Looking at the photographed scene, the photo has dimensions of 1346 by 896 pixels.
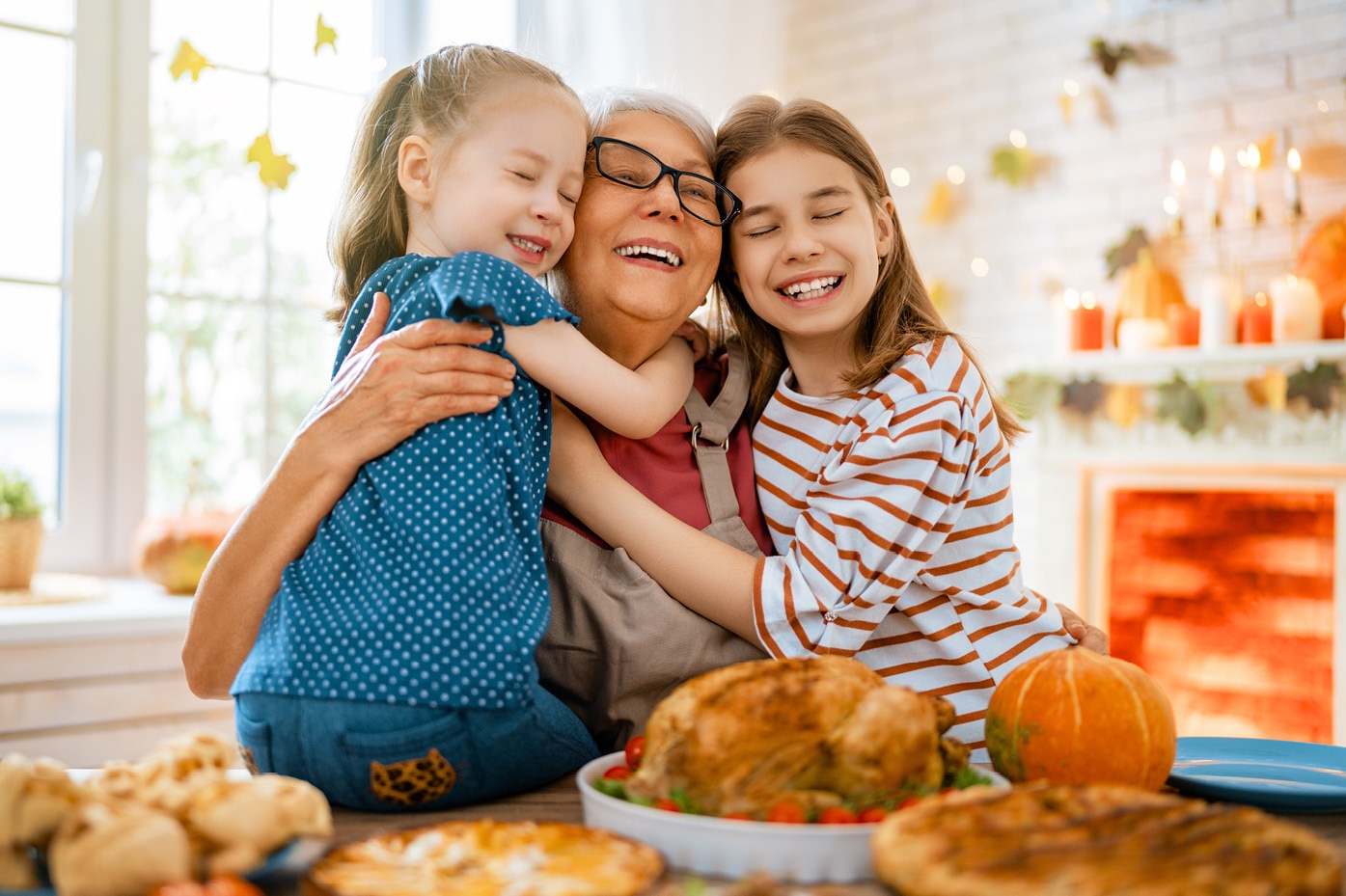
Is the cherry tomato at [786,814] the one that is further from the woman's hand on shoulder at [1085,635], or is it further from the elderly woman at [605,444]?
the woman's hand on shoulder at [1085,635]

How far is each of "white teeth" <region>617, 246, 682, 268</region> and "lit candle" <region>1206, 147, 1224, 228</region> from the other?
2803 mm

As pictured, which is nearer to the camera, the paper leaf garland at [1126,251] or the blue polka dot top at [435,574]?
the blue polka dot top at [435,574]

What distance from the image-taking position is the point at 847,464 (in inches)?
51.1

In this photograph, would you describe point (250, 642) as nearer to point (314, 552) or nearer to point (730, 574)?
point (314, 552)

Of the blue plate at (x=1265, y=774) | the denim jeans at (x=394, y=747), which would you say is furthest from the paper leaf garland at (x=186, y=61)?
the blue plate at (x=1265, y=774)

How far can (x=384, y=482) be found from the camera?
1.10m

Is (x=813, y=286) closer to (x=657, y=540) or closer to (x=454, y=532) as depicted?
(x=657, y=540)

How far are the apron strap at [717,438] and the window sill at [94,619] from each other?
4.94 ft

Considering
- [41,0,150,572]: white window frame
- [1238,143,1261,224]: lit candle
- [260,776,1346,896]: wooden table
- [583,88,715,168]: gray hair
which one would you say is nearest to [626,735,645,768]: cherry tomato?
[260,776,1346,896]: wooden table

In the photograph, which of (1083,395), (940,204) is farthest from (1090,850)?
(940,204)

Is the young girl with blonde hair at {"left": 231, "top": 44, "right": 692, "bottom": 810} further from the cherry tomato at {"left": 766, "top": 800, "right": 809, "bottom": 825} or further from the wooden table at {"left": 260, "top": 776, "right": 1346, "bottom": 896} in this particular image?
the cherry tomato at {"left": 766, "top": 800, "right": 809, "bottom": 825}

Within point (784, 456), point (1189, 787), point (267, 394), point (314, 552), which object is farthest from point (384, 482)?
point (267, 394)

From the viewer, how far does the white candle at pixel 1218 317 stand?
352 cm

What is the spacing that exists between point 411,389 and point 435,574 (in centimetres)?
22
